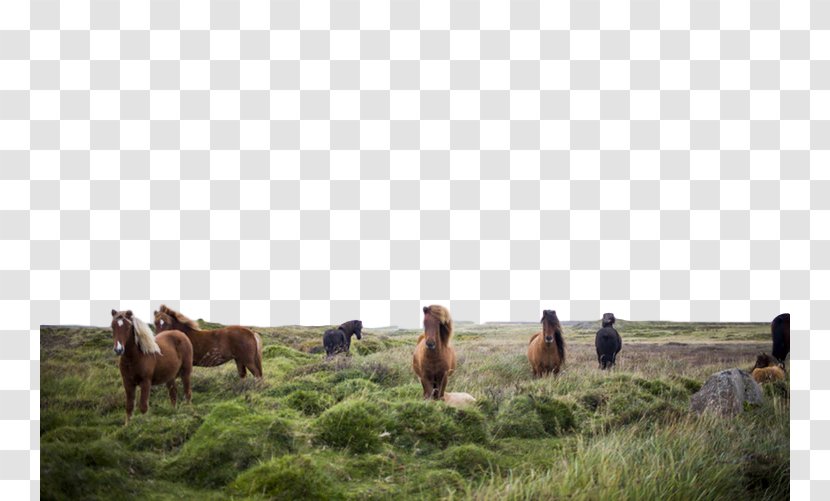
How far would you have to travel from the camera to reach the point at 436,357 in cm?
893

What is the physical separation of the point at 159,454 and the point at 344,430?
1.95m

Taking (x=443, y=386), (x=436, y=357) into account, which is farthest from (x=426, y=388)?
(x=436, y=357)

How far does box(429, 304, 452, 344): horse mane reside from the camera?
8797 millimetres

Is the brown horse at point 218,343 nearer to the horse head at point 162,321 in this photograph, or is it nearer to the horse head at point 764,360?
the horse head at point 162,321

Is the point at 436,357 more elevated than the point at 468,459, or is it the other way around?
the point at 436,357

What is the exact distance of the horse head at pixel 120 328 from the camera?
323 inches

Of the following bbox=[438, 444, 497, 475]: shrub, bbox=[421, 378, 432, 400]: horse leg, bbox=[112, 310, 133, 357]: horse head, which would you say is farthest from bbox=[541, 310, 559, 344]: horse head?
bbox=[112, 310, 133, 357]: horse head

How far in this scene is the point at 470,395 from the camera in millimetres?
8875

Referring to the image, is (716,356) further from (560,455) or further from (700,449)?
(560,455)

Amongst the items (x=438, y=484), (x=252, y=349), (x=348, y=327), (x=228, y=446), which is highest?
(x=348, y=327)

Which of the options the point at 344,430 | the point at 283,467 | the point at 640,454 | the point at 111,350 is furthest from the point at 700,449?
the point at 111,350

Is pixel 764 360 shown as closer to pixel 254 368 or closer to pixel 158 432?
pixel 254 368

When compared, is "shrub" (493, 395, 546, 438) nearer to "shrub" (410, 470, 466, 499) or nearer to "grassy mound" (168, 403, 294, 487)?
"shrub" (410, 470, 466, 499)

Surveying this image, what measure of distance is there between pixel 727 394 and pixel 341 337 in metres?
4.94
